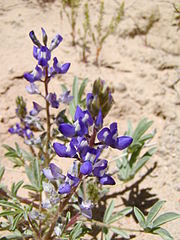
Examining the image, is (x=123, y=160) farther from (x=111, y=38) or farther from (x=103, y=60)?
(x=111, y=38)

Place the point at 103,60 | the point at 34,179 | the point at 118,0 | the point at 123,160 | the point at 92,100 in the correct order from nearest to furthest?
the point at 92,100 < the point at 34,179 < the point at 123,160 < the point at 103,60 < the point at 118,0

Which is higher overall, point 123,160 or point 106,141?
point 106,141

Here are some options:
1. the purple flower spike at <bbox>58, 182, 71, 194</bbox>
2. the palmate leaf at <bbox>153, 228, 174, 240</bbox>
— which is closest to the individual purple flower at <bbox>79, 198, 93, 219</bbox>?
→ the purple flower spike at <bbox>58, 182, 71, 194</bbox>

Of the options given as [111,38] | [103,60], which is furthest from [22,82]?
[111,38]

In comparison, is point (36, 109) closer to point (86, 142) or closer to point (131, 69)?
point (86, 142)

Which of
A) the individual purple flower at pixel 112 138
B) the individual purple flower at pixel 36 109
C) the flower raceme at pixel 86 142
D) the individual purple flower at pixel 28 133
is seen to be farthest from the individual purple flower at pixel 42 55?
the individual purple flower at pixel 28 133

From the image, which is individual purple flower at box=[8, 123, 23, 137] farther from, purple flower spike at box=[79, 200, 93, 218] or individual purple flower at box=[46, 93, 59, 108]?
purple flower spike at box=[79, 200, 93, 218]
